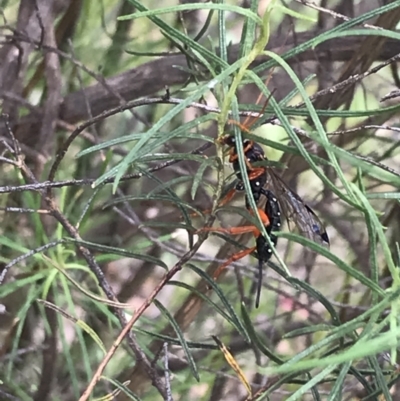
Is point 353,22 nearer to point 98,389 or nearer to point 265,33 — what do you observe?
point 265,33

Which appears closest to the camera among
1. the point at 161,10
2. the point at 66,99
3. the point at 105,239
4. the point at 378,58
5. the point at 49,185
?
the point at 161,10

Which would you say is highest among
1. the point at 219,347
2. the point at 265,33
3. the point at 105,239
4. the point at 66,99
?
the point at 265,33

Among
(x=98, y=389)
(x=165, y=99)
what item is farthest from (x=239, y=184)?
(x=98, y=389)

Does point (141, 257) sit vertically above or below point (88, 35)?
below

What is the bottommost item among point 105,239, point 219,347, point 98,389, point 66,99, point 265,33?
point 98,389

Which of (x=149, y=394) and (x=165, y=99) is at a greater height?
(x=165, y=99)

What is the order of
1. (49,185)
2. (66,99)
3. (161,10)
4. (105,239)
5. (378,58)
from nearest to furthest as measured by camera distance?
1. (161,10)
2. (49,185)
3. (378,58)
4. (66,99)
5. (105,239)

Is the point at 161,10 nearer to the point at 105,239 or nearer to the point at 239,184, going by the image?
the point at 239,184

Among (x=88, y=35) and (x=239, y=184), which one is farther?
(x=88, y=35)

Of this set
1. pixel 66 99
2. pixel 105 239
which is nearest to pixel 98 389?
pixel 105 239
